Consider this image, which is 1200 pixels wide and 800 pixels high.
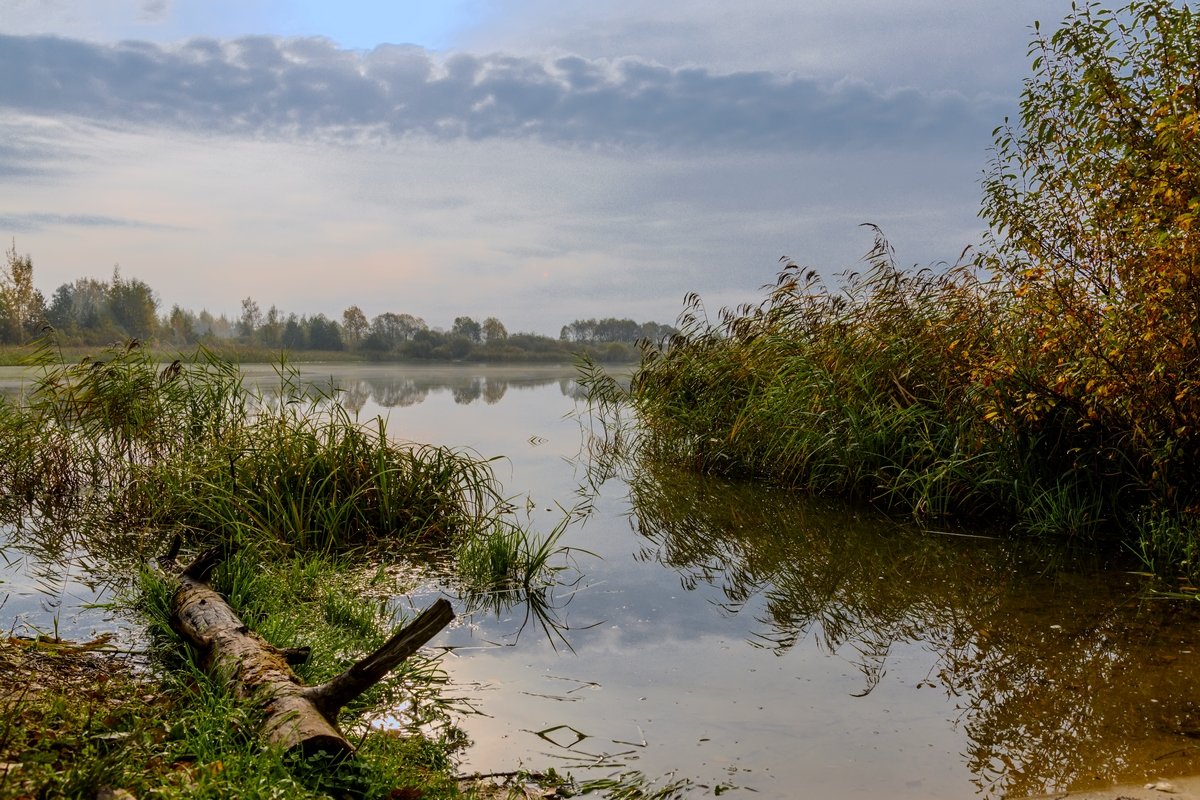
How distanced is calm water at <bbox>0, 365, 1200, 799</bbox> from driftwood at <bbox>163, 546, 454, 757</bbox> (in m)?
0.56

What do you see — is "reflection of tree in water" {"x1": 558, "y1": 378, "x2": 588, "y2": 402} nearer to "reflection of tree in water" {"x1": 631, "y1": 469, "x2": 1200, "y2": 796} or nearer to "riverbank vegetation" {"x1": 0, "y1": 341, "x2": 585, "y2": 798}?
"riverbank vegetation" {"x1": 0, "y1": 341, "x2": 585, "y2": 798}

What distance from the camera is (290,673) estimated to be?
344 centimetres

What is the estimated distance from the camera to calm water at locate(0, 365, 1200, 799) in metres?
3.30

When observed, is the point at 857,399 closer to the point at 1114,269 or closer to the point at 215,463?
the point at 1114,269

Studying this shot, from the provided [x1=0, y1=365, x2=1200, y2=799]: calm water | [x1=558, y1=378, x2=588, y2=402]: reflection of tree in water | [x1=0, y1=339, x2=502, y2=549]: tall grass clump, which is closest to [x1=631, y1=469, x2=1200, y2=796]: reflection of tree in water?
[x1=0, y1=365, x2=1200, y2=799]: calm water

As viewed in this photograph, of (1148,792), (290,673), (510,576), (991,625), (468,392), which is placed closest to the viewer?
(1148,792)

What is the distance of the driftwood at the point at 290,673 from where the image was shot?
2.89 metres

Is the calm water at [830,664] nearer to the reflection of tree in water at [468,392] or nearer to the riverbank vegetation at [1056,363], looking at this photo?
the riverbank vegetation at [1056,363]

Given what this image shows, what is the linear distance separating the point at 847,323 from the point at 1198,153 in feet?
14.3

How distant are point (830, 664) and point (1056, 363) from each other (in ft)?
11.8

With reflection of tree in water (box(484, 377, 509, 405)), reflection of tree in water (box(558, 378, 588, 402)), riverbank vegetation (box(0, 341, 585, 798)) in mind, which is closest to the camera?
riverbank vegetation (box(0, 341, 585, 798))

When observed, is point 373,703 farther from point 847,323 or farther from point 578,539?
point 847,323

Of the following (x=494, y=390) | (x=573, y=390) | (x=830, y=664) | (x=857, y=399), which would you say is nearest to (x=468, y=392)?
(x=494, y=390)

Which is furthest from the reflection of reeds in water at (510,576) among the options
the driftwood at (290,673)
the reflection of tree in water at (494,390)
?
the reflection of tree in water at (494,390)
